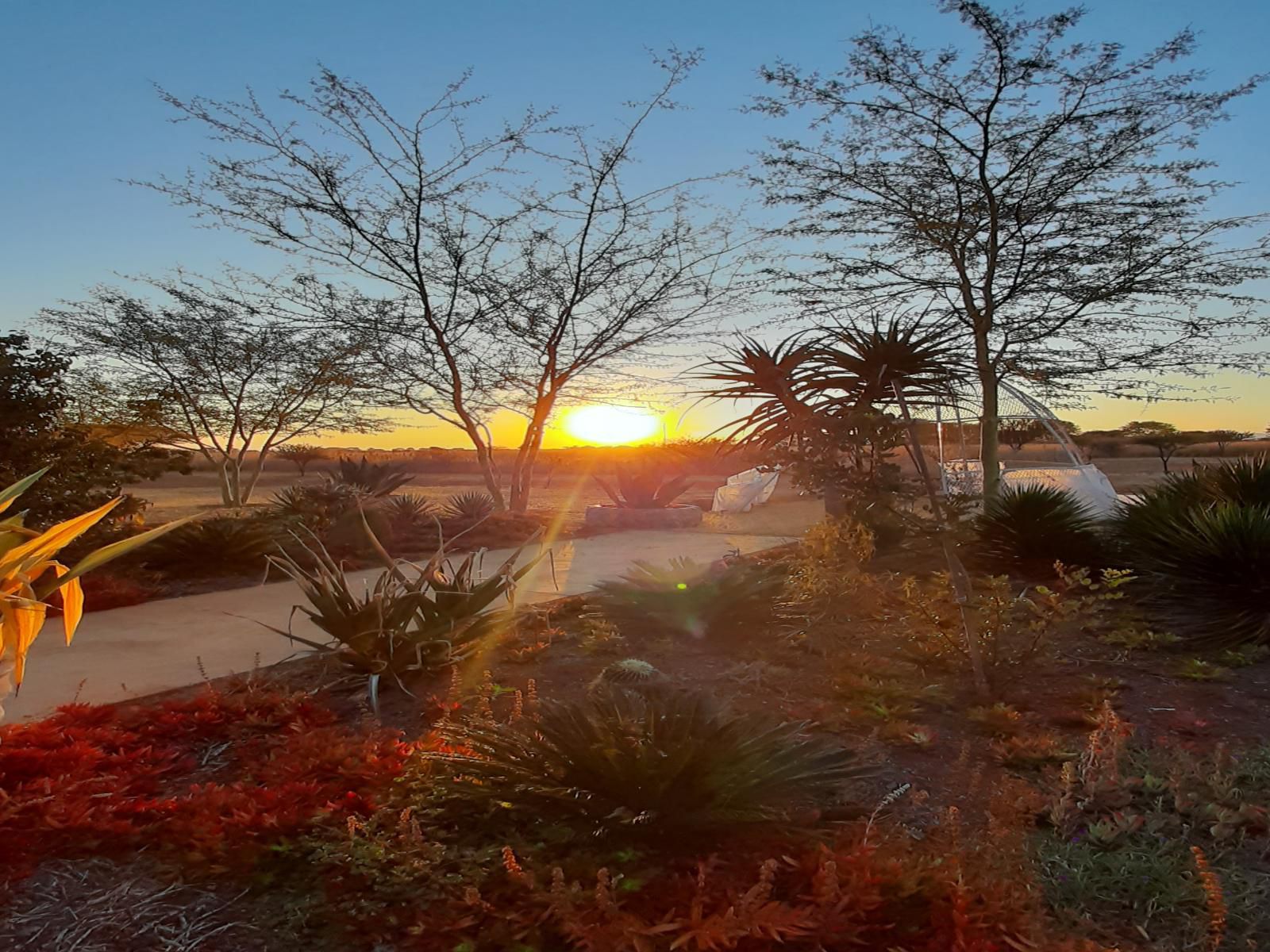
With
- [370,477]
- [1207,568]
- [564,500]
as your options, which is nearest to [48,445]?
[370,477]

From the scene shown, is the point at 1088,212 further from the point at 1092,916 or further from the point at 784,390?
the point at 1092,916

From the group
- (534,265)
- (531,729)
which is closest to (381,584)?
(531,729)

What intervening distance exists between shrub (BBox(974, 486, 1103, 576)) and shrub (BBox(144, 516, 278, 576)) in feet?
25.0

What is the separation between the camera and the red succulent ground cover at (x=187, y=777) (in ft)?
9.87

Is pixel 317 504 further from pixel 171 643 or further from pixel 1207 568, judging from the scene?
pixel 1207 568

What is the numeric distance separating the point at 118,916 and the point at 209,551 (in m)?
7.98

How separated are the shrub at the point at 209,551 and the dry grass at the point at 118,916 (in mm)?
7163

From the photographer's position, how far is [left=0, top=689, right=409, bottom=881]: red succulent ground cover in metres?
3.01

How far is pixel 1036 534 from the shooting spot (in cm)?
875

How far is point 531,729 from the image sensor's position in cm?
337

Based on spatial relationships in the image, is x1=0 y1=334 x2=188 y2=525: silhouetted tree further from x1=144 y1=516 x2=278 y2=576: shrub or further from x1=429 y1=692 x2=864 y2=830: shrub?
x1=429 y1=692 x2=864 y2=830: shrub

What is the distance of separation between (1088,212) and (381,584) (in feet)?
38.9

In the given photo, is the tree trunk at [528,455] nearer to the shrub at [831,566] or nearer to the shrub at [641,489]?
the shrub at [641,489]

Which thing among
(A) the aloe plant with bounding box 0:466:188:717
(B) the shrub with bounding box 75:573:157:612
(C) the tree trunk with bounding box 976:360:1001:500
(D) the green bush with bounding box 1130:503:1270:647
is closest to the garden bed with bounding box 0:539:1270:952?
(A) the aloe plant with bounding box 0:466:188:717
